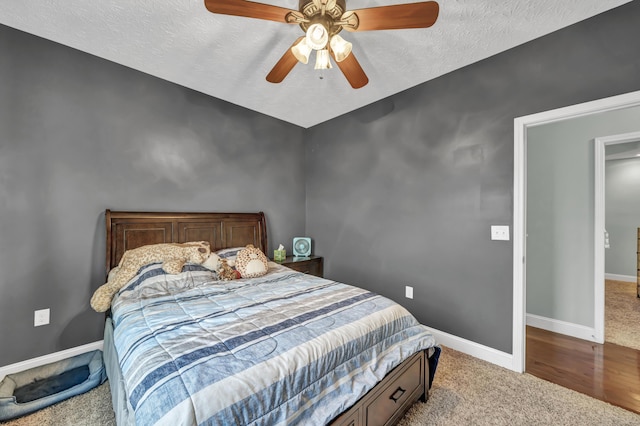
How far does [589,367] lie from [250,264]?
310cm

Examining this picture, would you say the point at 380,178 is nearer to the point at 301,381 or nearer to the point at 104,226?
the point at 301,381

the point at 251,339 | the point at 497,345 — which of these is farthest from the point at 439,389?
the point at 251,339

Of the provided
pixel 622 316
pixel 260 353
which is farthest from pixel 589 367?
pixel 260 353

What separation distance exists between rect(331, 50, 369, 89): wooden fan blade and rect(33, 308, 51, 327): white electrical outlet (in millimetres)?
3054

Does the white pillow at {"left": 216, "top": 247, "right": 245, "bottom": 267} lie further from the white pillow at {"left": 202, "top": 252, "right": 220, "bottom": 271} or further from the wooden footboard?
the wooden footboard

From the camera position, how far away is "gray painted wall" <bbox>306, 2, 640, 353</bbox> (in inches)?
76.1

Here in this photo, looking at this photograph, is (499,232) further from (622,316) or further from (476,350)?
(622,316)

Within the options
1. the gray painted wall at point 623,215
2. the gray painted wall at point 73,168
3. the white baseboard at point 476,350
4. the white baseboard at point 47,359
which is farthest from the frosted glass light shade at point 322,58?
the gray painted wall at point 623,215

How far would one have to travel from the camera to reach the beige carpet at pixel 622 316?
267cm

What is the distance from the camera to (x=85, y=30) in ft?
6.68

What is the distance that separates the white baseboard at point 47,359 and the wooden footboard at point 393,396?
245 cm

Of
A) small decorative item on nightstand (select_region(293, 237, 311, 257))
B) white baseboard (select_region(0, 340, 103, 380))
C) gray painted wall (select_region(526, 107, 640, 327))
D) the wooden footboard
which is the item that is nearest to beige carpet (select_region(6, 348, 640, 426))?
the wooden footboard

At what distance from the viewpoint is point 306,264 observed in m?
3.58

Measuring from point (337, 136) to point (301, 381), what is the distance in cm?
314
